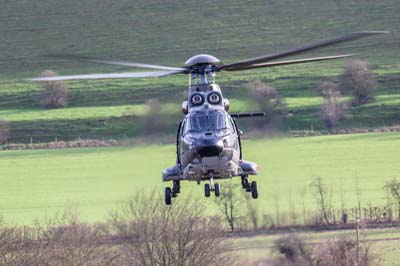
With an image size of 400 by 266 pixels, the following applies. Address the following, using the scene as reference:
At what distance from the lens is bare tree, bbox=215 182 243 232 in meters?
77.1

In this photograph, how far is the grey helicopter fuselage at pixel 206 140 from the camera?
37.3 meters

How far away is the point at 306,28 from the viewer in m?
149

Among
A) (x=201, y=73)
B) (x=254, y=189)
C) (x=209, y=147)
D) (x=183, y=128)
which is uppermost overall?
(x=201, y=73)

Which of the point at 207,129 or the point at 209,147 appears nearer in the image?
the point at 209,147

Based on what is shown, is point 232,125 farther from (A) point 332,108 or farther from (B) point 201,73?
(A) point 332,108

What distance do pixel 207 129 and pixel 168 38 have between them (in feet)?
362

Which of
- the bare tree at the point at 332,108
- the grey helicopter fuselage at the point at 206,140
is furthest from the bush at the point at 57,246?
the grey helicopter fuselage at the point at 206,140

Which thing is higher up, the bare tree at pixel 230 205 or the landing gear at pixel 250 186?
the bare tree at pixel 230 205

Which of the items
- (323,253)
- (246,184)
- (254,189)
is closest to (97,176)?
(323,253)

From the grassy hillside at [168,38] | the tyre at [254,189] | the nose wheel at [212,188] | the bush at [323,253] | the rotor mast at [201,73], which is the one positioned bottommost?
the nose wheel at [212,188]

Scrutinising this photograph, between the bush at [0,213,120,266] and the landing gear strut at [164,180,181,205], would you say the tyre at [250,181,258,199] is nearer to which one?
the landing gear strut at [164,180,181,205]

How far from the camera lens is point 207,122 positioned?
1507 inches

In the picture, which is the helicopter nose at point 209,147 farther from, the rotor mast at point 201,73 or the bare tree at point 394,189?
the bare tree at point 394,189

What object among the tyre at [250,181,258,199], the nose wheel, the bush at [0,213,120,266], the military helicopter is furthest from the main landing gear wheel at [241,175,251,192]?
the bush at [0,213,120,266]
